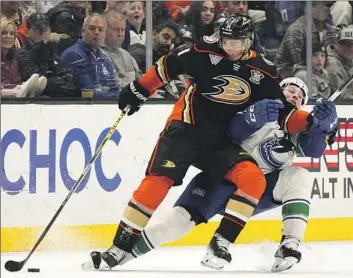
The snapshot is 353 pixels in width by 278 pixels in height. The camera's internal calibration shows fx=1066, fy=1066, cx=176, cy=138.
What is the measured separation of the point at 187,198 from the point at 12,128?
135 cm

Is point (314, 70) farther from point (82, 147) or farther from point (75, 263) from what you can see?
point (75, 263)

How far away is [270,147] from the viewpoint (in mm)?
4777

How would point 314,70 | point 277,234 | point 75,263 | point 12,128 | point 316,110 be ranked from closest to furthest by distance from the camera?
point 316,110 < point 75,263 < point 12,128 < point 277,234 < point 314,70

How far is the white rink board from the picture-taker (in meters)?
5.66

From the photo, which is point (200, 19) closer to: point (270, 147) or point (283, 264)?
point (270, 147)

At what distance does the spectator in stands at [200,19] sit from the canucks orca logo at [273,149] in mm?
2146

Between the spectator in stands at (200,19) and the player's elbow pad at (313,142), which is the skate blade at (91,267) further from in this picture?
the spectator in stands at (200,19)

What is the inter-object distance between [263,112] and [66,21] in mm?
2256

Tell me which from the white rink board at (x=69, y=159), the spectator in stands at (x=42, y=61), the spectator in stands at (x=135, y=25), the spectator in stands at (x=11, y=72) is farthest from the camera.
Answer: the spectator in stands at (x=135, y=25)

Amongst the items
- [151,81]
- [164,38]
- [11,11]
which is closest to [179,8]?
[164,38]

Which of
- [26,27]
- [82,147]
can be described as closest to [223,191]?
[82,147]

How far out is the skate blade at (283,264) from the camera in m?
4.55

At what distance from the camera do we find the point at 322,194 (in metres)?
6.26

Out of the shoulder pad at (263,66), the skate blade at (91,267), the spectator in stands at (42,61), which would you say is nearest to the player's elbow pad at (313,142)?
the shoulder pad at (263,66)
